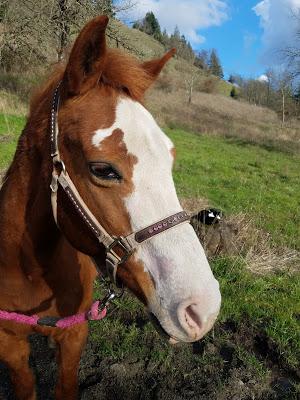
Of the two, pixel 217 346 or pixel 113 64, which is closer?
pixel 113 64

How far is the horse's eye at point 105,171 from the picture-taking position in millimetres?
1704

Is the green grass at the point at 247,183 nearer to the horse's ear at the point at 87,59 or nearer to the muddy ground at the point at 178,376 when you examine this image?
the muddy ground at the point at 178,376

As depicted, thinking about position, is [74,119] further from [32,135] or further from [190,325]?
[190,325]

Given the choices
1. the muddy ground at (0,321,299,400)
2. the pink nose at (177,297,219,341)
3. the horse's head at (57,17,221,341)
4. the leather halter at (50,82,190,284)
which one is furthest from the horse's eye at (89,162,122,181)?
the muddy ground at (0,321,299,400)

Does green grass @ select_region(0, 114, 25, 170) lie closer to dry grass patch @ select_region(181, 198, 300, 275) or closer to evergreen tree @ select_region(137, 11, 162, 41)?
dry grass patch @ select_region(181, 198, 300, 275)

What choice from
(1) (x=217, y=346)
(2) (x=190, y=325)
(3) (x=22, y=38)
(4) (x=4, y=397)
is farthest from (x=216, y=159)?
(2) (x=190, y=325)

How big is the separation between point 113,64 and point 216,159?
46.9ft

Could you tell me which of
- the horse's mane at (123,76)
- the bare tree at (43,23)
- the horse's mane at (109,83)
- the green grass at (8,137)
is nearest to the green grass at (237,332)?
the horse's mane at (109,83)

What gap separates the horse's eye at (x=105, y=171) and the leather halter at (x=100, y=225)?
Result: 16 centimetres

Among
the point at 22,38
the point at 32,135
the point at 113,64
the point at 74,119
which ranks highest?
the point at 22,38

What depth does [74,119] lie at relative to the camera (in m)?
1.83

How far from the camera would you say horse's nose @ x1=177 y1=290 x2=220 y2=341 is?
5.10 ft

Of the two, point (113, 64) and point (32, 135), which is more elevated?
point (113, 64)

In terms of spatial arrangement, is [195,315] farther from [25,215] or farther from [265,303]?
[265,303]
